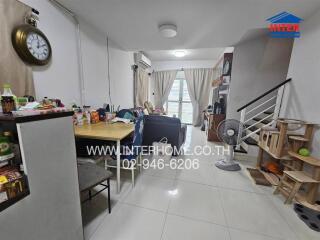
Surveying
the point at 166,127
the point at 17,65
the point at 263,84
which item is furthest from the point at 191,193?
the point at 263,84

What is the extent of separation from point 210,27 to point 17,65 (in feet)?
8.51

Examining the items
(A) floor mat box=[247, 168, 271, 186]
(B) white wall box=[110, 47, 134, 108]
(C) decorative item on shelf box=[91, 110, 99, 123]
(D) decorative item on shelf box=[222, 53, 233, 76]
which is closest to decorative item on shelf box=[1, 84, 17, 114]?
(C) decorative item on shelf box=[91, 110, 99, 123]

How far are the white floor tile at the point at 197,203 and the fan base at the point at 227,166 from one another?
669 mm

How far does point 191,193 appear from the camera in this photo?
184 centimetres

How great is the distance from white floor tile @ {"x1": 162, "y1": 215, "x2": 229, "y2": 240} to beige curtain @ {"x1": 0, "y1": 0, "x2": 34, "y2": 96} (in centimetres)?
196

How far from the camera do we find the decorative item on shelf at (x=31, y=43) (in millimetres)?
1335

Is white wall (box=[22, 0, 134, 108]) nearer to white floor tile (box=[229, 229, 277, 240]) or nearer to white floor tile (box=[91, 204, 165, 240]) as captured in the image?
white floor tile (box=[91, 204, 165, 240])

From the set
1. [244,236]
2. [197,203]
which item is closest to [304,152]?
[244,236]

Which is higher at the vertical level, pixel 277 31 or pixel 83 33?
pixel 277 31

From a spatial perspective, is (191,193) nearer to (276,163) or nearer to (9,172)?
(276,163)

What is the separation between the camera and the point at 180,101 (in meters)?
6.06

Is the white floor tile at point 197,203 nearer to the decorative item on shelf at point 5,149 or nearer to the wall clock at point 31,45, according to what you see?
the decorative item on shelf at point 5,149

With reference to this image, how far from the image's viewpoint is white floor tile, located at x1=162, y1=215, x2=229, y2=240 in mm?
1263

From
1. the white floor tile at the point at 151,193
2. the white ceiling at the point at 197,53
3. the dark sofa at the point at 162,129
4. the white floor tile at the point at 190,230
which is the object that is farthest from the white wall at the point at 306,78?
the white ceiling at the point at 197,53
